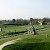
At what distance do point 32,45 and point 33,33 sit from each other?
20.2m

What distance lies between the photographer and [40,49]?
28.3 m

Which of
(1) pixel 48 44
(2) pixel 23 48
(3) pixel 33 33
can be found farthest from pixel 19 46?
(3) pixel 33 33

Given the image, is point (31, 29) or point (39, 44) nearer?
point (39, 44)

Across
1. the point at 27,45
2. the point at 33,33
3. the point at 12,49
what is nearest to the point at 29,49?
the point at 27,45

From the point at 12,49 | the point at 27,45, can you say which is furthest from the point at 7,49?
the point at 27,45

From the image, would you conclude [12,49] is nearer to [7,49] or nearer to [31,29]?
[7,49]

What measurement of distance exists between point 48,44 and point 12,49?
5.61m

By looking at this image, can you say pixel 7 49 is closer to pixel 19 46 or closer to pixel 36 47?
pixel 19 46

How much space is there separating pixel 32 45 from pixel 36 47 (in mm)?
779

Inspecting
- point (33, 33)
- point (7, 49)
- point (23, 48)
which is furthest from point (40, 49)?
point (33, 33)

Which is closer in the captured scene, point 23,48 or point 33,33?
point 23,48

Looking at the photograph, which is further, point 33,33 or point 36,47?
point 33,33

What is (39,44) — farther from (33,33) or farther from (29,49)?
(33,33)

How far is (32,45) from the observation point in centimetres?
2903
